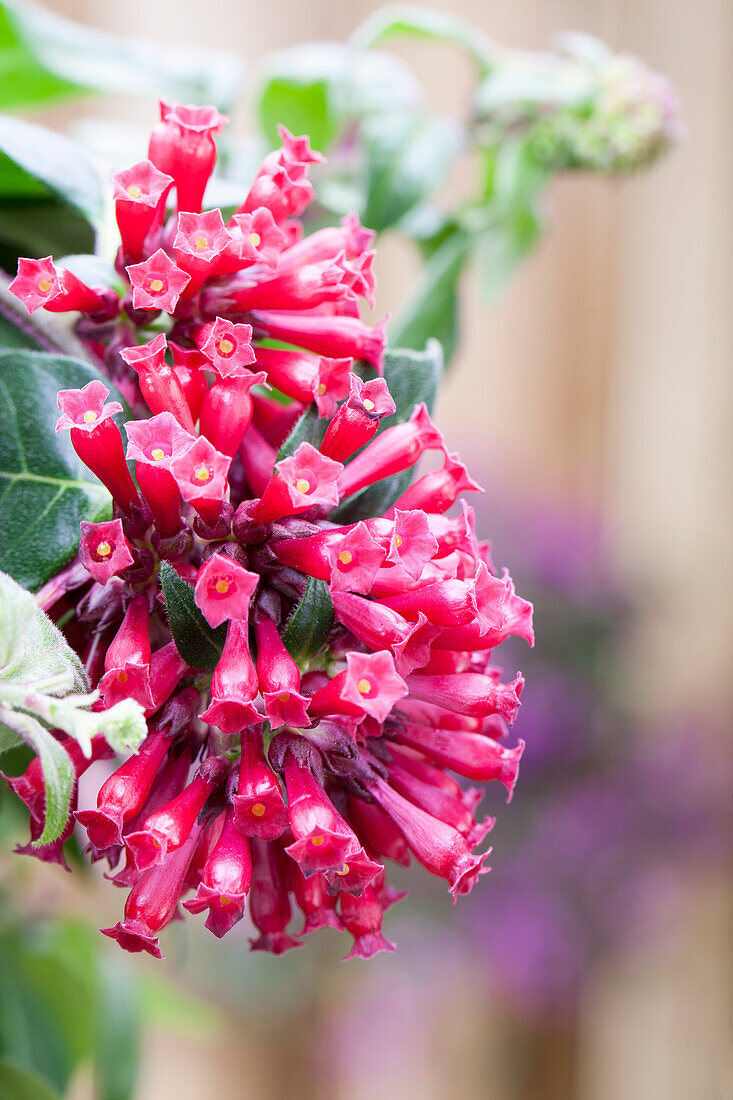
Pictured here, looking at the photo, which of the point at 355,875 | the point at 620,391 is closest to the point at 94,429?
the point at 355,875

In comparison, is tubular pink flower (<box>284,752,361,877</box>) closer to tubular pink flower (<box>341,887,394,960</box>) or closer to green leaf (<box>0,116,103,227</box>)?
tubular pink flower (<box>341,887,394,960</box>)

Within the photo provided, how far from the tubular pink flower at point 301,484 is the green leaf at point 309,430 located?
0.06 feet

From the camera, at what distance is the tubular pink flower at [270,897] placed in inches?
10.5

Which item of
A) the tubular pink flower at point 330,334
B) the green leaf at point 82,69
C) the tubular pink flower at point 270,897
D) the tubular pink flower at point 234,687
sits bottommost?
the tubular pink flower at point 270,897

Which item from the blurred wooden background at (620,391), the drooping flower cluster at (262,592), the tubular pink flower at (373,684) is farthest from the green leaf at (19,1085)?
the blurred wooden background at (620,391)

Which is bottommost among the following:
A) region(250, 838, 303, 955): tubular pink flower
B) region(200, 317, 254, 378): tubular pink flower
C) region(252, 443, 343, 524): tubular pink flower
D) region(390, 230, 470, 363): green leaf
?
region(250, 838, 303, 955): tubular pink flower

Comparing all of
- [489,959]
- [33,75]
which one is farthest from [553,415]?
[33,75]

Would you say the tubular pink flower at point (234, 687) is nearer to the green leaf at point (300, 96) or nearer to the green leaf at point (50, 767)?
the green leaf at point (50, 767)

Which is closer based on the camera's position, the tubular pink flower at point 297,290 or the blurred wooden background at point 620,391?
the tubular pink flower at point 297,290

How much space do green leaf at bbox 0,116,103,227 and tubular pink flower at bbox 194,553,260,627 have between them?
0.46ft

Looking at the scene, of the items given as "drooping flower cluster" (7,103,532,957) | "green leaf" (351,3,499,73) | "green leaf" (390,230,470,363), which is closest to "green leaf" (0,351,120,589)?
"drooping flower cluster" (7,103,532,957)

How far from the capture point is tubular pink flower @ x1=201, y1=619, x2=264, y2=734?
0.22 m

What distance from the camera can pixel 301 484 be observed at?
24 cm

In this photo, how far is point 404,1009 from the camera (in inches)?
41.5
